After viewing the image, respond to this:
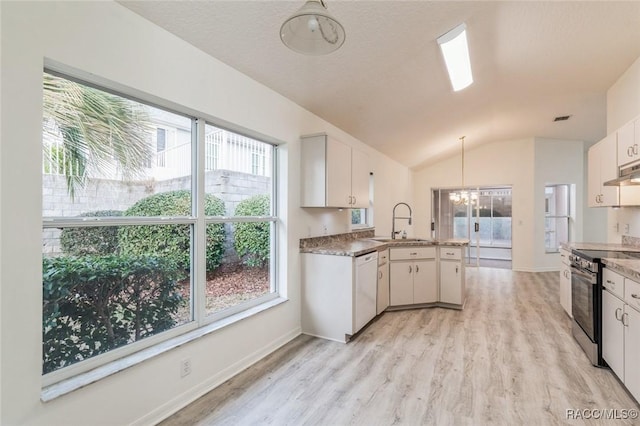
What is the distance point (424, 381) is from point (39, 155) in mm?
2845

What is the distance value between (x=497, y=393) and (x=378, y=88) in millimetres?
2970

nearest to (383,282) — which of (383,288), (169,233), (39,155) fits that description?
(383,288)

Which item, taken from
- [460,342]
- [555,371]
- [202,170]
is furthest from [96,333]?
[555,371]

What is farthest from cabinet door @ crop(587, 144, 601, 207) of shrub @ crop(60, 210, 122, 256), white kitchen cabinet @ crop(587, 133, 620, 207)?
shrub @ crop(60, 210, 122, 256)

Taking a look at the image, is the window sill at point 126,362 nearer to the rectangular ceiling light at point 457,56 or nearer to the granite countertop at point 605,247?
the rectangular ceiling light at point 457,56

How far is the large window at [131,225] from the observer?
165 cm

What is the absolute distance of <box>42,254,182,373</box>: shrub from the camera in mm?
1620

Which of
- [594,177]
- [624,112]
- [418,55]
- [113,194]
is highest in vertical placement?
[418,55]

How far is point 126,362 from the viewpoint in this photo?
6.03 feet

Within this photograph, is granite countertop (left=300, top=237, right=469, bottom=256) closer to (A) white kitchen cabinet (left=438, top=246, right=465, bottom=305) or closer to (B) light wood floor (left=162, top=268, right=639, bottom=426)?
(A) white kitchen cabinet (left=438, top=246, right=465, bottom=305)

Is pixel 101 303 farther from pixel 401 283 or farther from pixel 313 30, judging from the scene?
pixel 401 283

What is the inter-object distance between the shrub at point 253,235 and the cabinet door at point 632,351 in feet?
9.47

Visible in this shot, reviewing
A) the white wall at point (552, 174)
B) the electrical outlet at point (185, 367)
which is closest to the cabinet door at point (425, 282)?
the electrical outlet at point (185, 367)

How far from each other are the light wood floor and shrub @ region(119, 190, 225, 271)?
1027 mm
